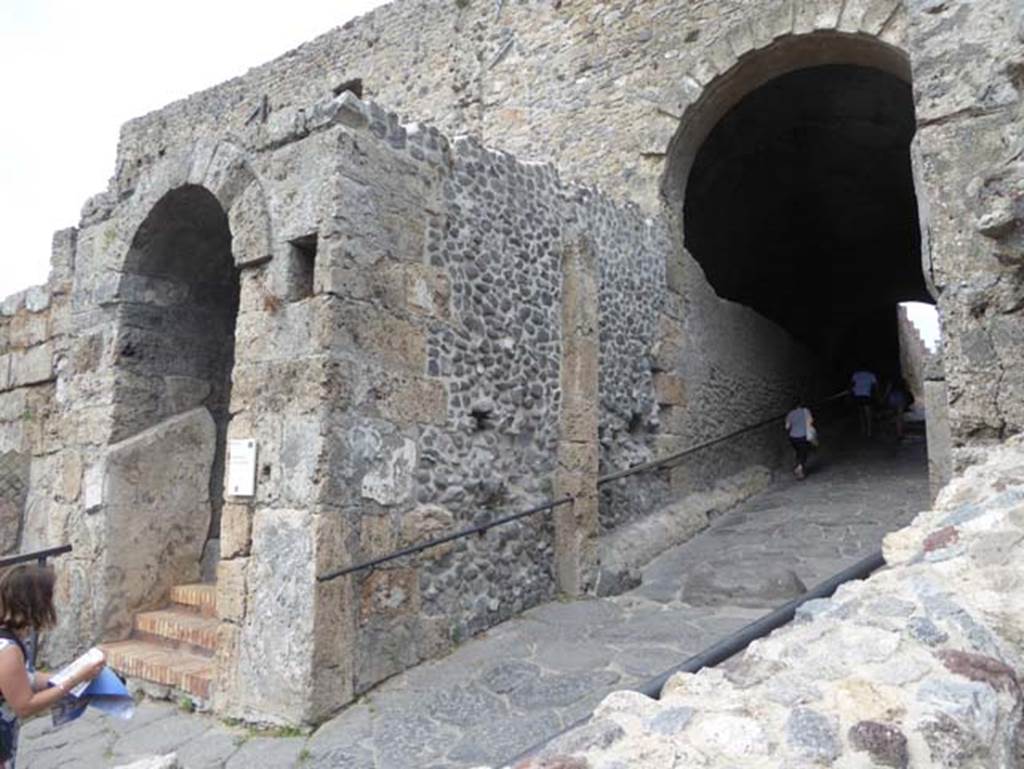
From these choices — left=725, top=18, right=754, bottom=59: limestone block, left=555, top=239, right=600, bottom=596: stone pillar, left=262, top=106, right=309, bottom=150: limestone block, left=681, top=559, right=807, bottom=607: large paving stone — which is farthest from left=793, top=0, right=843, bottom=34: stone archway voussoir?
left=262, top=106, right=309, bottom=150: limestone block

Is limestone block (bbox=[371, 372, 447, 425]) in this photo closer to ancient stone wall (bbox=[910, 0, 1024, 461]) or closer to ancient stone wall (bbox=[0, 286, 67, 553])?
ancient stone wall (bbox=[910, 0, 1024, 461])

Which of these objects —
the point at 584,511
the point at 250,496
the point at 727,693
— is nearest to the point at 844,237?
the point at 584,511

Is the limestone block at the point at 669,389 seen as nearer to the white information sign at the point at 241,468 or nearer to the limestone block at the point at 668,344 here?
the limestone block at the point at 668,344

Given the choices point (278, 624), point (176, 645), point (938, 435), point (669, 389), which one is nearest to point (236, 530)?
point (278, 624)

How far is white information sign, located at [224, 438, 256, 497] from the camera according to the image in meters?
4.13

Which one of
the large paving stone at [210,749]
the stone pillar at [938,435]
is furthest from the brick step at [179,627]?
the stone pillar at [938,435]

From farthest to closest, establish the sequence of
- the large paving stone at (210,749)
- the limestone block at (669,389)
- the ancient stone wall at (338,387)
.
→ the limestone block at (669,389), the ancient stone wall at (338,387), the large paving stone at (210,749)

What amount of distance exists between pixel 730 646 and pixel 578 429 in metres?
3.63

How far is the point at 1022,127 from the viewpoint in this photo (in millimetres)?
3328

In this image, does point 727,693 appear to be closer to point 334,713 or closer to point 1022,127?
point 334,713

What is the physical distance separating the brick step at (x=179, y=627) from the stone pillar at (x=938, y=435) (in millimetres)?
4238

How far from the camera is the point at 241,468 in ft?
13.8

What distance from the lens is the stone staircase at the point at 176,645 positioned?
14.0ft

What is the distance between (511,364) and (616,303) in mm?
1705
